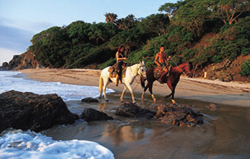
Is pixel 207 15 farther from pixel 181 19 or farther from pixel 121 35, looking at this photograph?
pixel 121 35

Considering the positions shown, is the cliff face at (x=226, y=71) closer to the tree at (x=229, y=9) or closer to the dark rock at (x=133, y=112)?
the tree at (x=229, y=9)

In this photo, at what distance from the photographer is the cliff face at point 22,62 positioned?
63697mm

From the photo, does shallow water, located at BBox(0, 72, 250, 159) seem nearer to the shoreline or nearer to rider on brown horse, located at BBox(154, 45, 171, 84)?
rider on brown horse, located at BBox(154, 45, 171, 84)

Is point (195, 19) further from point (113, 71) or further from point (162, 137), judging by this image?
point (162, 137)

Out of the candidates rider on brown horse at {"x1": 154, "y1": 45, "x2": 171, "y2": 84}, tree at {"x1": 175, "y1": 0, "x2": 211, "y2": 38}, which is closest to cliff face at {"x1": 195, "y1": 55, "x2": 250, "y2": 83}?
tree at {"x1": 175, "y1": 0, "x2": 211, "y2": 38}

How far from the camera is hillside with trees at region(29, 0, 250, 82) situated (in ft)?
63.3

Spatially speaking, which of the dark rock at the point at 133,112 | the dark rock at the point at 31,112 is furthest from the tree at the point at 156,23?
the dark rock at the point at 31,112

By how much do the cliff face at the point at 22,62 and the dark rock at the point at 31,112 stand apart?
6393 cm

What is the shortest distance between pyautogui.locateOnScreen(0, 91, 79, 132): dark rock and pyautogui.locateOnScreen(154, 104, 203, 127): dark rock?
2418mm

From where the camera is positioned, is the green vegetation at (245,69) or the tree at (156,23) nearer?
the green vegetation at (245,69)

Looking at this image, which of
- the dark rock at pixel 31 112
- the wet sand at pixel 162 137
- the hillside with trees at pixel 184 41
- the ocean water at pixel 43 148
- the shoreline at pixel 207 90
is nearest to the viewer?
the ocean water at pixel 43 148

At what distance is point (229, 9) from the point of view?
23.9m

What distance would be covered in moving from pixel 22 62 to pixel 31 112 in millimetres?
78473

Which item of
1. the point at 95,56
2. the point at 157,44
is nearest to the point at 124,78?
the point at 157,44
